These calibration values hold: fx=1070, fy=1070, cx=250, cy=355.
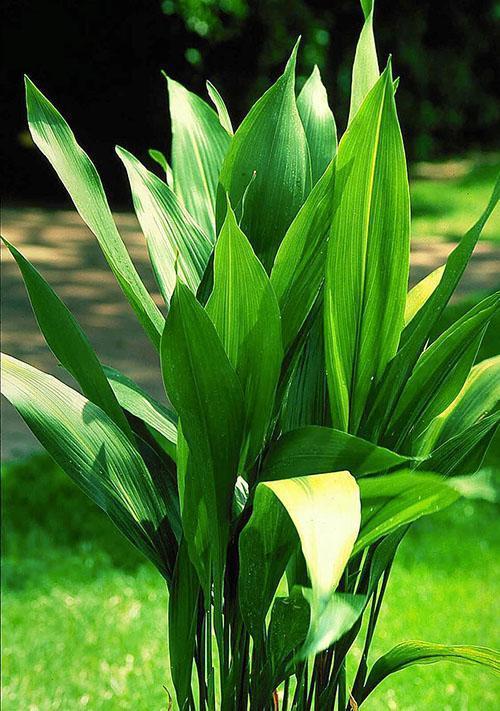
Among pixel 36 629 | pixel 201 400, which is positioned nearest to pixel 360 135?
pixel 201 400

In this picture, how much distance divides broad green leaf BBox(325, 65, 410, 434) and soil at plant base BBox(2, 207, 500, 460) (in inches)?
109

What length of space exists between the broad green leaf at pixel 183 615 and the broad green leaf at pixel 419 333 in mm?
259

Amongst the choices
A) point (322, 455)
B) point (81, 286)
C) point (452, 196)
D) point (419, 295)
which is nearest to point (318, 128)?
point (419, 295)

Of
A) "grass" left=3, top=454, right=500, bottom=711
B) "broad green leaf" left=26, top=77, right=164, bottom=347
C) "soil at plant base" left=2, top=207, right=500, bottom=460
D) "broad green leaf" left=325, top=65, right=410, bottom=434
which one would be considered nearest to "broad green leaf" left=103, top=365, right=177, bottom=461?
"broad green leaf" left=26, top=77, right=164, bottom=347

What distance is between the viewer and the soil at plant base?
4488 mm

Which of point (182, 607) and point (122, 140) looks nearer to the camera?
point (182, 607)

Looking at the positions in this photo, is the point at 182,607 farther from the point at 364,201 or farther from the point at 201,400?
the point at 364,201

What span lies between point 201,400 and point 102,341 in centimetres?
393

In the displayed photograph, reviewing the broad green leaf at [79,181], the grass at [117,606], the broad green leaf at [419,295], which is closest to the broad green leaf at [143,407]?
the broad green leaf at [79,181]

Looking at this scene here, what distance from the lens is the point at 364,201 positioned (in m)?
1.08

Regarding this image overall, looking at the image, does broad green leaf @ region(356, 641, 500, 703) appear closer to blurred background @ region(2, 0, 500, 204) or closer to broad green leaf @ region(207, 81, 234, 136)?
broad green leaf @ region(207, 81, 234, 136)

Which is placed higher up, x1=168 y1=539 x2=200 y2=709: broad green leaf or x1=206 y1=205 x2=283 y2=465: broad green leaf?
x1=206 y1=205 x2=283 y2=465: broad green leaf

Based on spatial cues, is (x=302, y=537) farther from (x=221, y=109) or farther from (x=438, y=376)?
(x=221, y=109)

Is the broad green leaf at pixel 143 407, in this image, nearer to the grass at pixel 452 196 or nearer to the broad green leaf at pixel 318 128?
the broad green leaf at pixel 318 128
